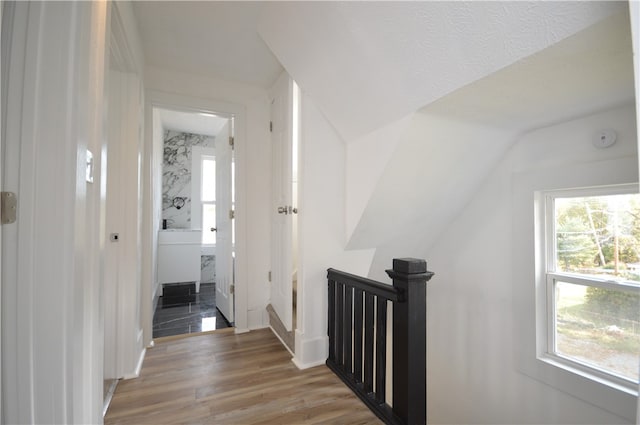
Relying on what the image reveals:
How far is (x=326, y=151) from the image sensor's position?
2.01 meters

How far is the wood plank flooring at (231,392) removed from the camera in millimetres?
1476

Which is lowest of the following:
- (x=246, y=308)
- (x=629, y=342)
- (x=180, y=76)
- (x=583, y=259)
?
(x=246, y=308)

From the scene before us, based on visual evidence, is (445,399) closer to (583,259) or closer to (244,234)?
(583,259)

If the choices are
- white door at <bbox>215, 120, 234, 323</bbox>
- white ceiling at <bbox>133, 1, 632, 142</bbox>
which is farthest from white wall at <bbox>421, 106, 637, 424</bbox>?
white door at <bbox>215, 120, 234, 323</bbox>

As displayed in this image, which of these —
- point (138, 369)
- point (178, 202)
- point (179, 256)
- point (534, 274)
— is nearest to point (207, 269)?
point (179, 256)

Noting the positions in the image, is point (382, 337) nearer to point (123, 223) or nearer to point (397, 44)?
point (397, 44)

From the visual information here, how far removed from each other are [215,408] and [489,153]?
7.15 feet

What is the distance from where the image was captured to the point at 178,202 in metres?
4.59

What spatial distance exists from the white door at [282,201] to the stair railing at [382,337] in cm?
38

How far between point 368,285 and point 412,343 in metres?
0.40

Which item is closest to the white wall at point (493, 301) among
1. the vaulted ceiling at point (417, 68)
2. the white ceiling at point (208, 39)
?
the vaulted ceiling at point (417, 68)

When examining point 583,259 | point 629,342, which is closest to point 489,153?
point 583,259

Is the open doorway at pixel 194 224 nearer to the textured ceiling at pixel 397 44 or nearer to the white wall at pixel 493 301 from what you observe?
the textured ceiling at pixel 397 44

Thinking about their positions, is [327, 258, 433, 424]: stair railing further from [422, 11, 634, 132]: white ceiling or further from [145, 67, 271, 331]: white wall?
[145, 67, 271, 331]: white wall
